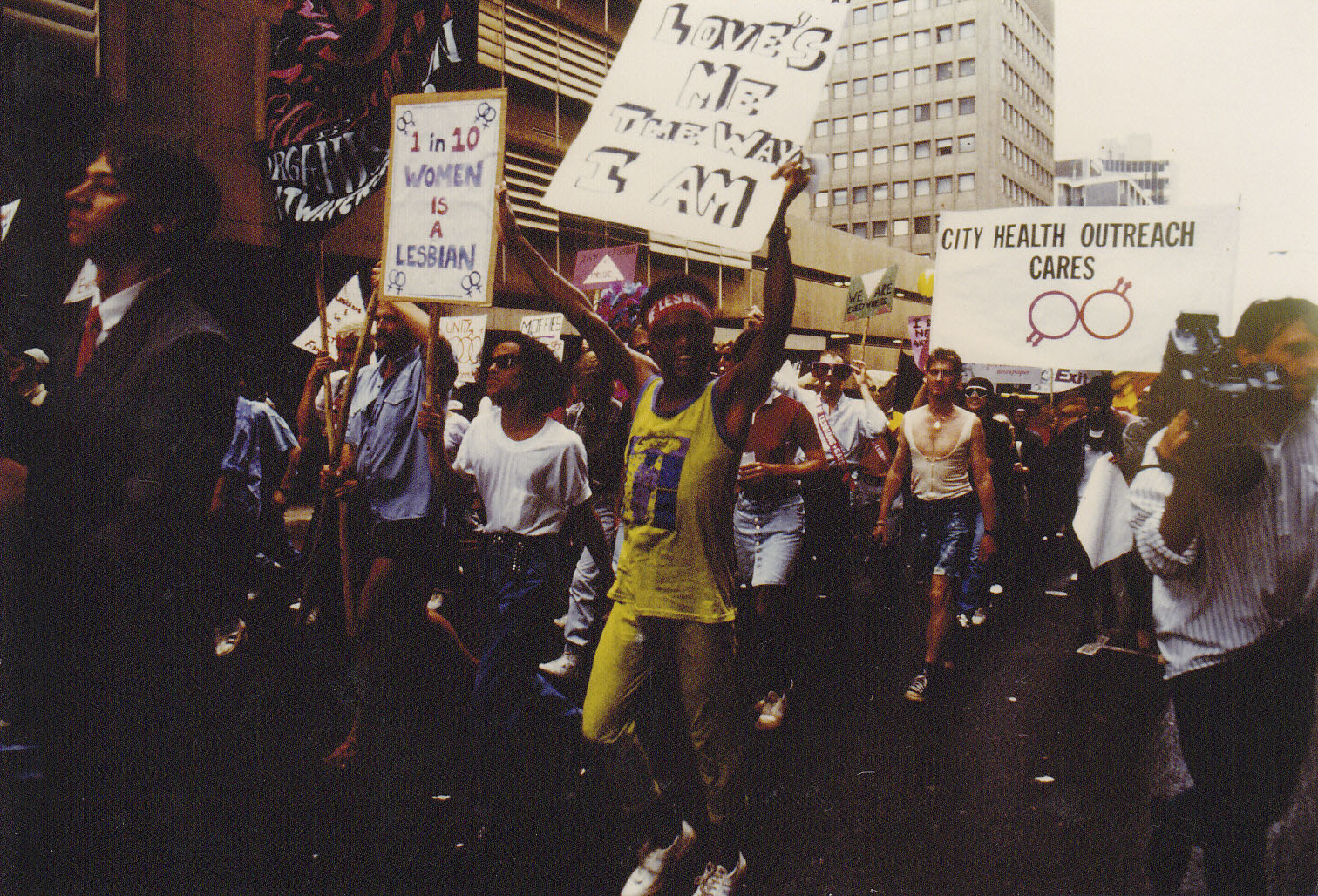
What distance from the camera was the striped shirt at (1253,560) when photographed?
221 cm

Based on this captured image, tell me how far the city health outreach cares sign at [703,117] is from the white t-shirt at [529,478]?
3.89 ft

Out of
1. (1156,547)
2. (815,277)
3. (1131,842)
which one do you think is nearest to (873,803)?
(1131,842)

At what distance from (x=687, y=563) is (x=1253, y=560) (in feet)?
5.11

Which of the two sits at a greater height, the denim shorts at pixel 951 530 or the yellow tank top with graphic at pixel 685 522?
the yellow tank top with graphic at pixel 685 522

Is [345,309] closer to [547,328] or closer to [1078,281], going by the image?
[547,328]

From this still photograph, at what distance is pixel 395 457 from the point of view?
4039 mm

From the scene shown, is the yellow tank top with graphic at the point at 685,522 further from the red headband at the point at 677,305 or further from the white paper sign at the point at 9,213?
the white paper sign at the point at 9,213

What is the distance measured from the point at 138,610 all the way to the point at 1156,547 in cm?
267

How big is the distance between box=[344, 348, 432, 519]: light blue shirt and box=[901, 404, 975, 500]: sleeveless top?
123 inches

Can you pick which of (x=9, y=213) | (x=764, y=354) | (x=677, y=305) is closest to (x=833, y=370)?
(x=677, y=305)

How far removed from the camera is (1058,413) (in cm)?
844

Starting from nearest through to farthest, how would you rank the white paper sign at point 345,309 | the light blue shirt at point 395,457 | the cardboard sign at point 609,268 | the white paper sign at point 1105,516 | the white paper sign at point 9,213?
the white paper sign at point 9,213 → the light blue shirt at point 395,457 → the white paper sign at point 1105,516 → the white paper sign at point 345,309 → the cardboard sign at point 609,268

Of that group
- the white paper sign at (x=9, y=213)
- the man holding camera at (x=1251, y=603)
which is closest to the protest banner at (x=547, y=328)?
the white paper sign at (x=9, y=213)

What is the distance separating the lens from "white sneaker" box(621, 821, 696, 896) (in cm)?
277
